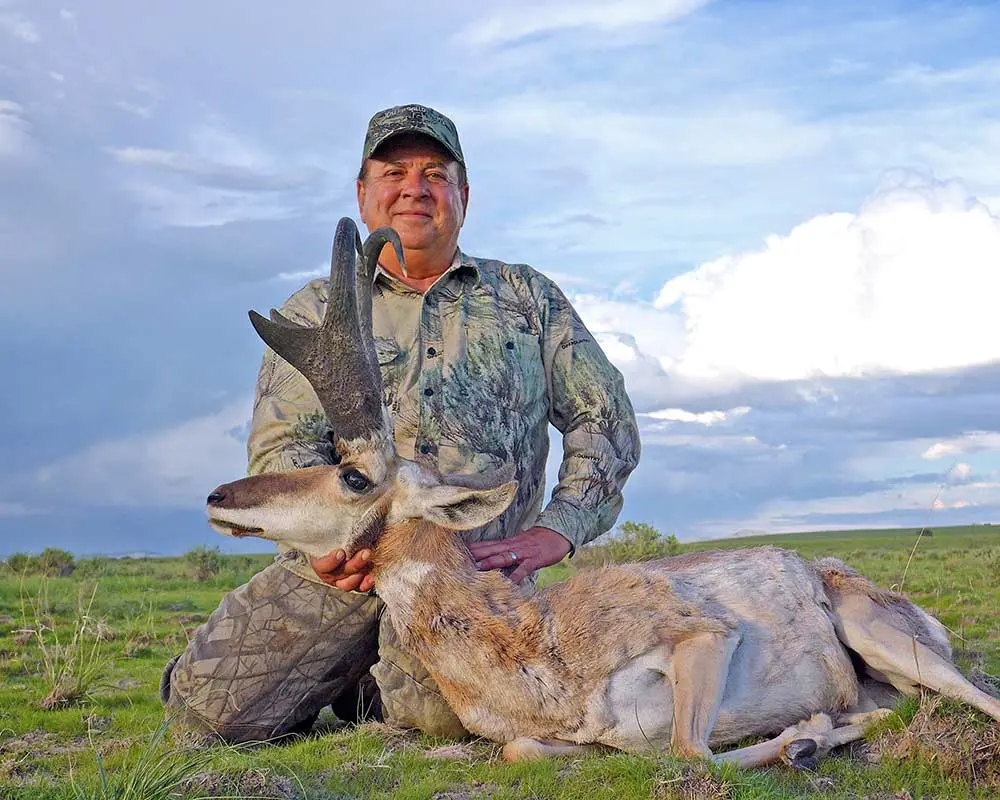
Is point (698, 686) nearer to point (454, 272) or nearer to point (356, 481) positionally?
point (356, 481)

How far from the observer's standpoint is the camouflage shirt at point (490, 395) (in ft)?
27.6

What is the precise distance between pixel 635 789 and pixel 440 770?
4.68 feet

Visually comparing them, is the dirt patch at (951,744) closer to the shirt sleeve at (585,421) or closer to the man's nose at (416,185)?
the shirt sleeve at (585,421)

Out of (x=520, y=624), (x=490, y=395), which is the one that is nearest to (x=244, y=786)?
(x=520, y=624)

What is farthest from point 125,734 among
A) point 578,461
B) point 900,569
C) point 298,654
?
point 900,569

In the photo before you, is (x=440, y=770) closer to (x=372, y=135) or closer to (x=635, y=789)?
(x=635, y=789)

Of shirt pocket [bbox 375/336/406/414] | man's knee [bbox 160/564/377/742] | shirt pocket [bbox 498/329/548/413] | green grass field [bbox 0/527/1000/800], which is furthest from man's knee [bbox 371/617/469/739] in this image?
shirt pocket [bbox 498/329/548/413]

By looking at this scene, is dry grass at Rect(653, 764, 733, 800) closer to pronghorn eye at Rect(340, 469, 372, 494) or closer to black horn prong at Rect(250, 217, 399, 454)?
pronghorn eye at Rect(340, 469, 372, 494)


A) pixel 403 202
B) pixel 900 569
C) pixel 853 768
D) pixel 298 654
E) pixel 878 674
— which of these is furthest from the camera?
pixel 900 569

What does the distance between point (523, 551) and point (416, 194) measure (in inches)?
125

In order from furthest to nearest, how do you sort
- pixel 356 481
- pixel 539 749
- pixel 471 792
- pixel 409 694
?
1. pixel 409 694
2. pixel 356 481
3. pixel 539 749
4. pixel 471 792

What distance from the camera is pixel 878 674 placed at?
7676 mm

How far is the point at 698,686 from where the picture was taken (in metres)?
6.63

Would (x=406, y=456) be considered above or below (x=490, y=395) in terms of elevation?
below
